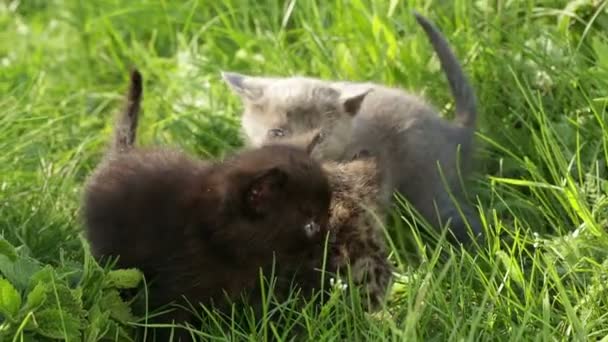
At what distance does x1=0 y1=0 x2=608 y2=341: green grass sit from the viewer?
3.02 metres

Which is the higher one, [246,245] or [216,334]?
[246,245]

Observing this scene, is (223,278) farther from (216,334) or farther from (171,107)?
(171,107)

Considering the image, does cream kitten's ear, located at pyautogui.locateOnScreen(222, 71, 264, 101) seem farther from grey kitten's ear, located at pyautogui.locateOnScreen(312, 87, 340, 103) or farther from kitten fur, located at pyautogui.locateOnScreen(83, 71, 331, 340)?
kitten fur, located at pyautogui.locateOnScreen(83, 71, 331, 340)

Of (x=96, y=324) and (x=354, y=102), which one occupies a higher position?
(x=354, y=102)

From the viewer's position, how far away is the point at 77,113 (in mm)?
4953

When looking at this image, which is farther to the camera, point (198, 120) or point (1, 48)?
point (1, 48)

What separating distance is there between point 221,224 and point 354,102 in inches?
46.0

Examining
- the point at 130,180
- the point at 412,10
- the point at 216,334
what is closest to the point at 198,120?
the point at 412,10

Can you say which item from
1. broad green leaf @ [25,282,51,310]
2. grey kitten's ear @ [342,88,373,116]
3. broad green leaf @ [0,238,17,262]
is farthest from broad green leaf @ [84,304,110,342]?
grey kitten's ear @ [342,88,373,116]

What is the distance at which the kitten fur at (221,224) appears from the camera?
314 cm

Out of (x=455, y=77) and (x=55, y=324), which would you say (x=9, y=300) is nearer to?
(x=55, y=324)

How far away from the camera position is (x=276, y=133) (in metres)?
4.32

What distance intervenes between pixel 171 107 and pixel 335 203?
1.58 meters

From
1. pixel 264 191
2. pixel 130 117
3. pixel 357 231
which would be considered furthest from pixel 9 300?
pixel 130 117
